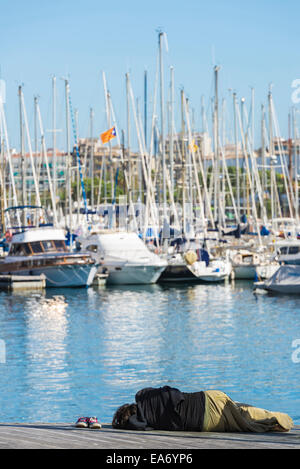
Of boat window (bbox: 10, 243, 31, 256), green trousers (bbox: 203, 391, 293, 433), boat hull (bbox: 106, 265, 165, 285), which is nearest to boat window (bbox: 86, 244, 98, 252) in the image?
boat hull (bbox: 106, 265, 165, 285)

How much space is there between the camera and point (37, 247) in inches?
1815

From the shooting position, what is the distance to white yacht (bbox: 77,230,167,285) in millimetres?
46844

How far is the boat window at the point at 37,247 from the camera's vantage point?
151ft

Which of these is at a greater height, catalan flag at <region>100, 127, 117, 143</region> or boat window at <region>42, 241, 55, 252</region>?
catalan flag at <region>100, 127, 117, 143</region>

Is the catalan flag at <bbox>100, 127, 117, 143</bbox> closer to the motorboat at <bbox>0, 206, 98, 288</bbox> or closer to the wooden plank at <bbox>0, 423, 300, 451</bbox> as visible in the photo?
the motorboat at <bbox>0, 206, 98, 288</bbox>

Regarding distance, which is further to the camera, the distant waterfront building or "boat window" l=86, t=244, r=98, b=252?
the distant waterfront building

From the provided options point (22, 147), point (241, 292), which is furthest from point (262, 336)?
point (22, 147)

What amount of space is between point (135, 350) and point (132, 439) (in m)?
15.6

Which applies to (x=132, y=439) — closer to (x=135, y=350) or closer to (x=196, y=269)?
(x=135, y=350)

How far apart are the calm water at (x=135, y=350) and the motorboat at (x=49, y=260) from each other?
307 cm

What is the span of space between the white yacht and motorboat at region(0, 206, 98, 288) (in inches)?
81.8

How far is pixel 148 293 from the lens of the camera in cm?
4359
